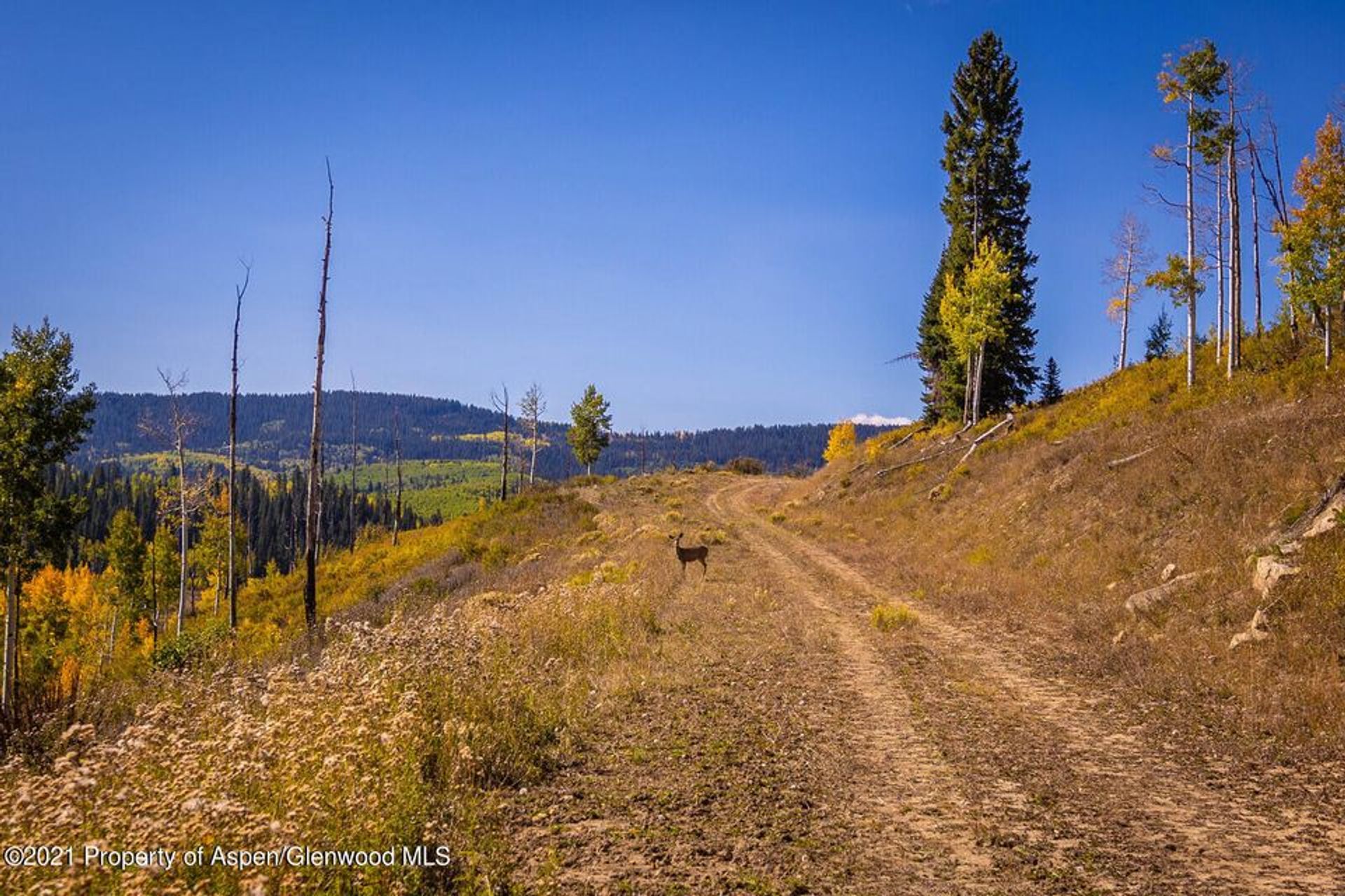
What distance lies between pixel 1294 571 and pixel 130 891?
40.5 feet

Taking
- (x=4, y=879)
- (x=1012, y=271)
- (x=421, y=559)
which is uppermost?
(x=1012, y=271)

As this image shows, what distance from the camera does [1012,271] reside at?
124ft

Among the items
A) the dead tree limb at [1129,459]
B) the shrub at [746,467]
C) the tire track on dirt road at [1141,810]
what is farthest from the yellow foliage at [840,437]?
the tire track on dirt road at [1141,810]

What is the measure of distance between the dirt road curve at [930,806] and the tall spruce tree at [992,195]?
3259 centimetres

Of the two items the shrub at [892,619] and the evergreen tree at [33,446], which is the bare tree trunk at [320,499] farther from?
the shrub at [892,619]

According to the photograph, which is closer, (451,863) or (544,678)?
(451,863)

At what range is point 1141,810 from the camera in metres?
5.58

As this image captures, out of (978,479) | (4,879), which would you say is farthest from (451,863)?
(978,479)

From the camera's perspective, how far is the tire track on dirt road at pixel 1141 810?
14.8 feet

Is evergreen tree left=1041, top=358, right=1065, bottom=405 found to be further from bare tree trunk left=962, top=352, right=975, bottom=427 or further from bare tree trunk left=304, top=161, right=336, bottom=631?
bare tree trunk left=304, top=161, right=336, bottom=631

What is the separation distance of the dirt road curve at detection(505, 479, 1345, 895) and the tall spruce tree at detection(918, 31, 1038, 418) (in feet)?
107

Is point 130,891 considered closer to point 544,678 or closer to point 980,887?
point 980,887

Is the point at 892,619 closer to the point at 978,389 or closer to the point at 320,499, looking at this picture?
the point at 978,389

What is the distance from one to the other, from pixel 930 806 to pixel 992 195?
132ft
